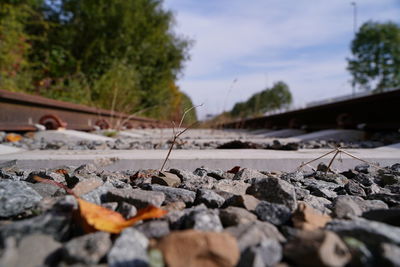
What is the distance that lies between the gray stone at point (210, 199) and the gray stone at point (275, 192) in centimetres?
14

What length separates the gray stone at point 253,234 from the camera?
0.71 meters

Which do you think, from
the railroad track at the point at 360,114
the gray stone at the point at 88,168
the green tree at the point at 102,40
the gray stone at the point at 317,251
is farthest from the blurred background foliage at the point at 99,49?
the gray stone at the point at 317,251

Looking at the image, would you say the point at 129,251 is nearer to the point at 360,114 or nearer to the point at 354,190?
the point at 354,190

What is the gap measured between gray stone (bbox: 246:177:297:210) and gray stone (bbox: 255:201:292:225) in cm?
12

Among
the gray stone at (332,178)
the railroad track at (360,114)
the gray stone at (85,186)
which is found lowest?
the gray stone at (332,178)

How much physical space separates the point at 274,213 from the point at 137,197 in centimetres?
43

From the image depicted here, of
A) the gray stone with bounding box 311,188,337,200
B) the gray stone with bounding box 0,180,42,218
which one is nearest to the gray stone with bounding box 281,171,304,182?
the gray stone with bounding box 311,188,337,200

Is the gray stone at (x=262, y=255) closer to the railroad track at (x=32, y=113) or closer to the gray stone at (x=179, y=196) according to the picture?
the gray stone at (x=179, y=196)

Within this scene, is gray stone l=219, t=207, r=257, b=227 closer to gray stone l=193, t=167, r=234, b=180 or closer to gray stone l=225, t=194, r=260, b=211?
gray stone l=225, t=194, r=260, b=211

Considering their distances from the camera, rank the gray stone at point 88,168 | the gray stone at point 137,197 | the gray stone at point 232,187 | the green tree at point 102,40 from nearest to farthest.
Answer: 1. the gray stone at point 137,197
2. the gray stone at point 232,187
3. the gray stone at point 88,168
4. the green tree at point 102,40

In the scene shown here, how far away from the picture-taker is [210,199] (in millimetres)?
1066

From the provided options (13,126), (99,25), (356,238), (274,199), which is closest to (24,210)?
(274,199)

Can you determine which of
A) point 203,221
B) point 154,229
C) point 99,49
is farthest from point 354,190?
point 99,49

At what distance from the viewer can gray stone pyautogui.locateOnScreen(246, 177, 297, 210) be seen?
Answer: 3.36ft
